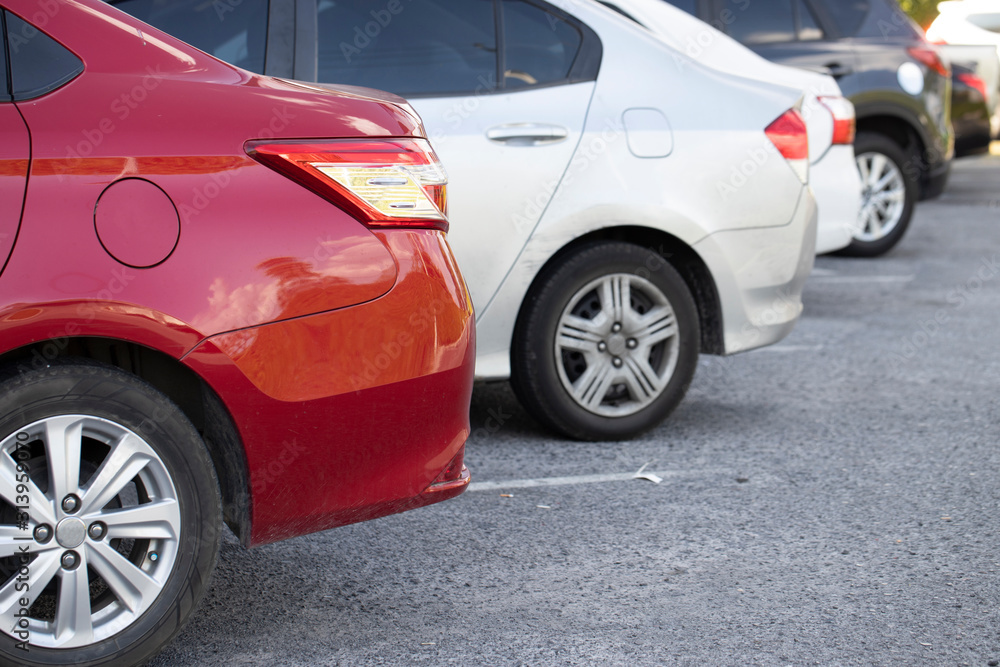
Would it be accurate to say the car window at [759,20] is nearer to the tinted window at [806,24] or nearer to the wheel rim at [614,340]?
the tinted window at [806,24]

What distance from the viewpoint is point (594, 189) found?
4285 millimetres

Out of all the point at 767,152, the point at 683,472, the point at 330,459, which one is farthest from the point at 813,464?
the point at 330,459

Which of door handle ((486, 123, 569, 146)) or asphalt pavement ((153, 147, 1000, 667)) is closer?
asphalt pavement ((153, 147, 1000, 667))

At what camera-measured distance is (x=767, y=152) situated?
445 cm

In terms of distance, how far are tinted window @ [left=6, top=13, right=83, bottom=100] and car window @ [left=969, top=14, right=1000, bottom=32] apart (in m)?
15.1

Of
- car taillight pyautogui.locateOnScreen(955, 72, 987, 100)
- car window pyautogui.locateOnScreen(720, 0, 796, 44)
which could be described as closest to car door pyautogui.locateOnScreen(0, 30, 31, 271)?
car window pyautogui.locateOnScreen(720, 0, 796, 44)

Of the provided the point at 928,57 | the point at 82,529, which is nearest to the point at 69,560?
the point at 82,529

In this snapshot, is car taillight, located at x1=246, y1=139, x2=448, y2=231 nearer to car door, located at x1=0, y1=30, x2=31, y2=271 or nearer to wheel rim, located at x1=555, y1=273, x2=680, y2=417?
car door, located at x1=0, y1=30, x2=31, y2=271

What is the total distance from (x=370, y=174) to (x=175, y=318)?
558 millimetres

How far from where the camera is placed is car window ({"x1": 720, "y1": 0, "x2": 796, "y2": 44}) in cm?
866

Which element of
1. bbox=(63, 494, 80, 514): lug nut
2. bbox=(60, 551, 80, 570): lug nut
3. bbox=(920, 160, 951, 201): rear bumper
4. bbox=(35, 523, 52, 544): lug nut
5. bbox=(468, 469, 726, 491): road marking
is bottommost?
bbox=(468, 469, 726, 491): road marking

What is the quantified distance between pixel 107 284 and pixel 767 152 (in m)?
2.85

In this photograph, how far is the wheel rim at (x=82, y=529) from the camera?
7.82 feet

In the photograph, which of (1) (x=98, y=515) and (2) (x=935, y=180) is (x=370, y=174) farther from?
(2) (x=935, y=180)
